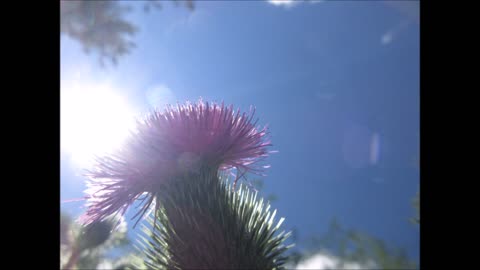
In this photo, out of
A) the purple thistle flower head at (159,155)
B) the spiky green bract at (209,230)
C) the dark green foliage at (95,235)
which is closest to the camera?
the spiky green bract at (209,230)

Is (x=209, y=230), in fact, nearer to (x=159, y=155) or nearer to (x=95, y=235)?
(x=159, y=155)

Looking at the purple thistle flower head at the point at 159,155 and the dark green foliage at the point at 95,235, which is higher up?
the purple thistle flower head at the point at 159,155

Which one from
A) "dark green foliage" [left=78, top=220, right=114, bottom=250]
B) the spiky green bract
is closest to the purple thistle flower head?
the spiky green bract

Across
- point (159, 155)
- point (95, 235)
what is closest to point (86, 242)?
point (95, 235)

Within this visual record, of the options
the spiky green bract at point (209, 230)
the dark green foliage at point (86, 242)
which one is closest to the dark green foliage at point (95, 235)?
the dark green foliage at point (86, 242)

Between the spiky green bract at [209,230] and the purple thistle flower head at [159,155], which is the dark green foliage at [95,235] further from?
the spiky green bract at [209,230]

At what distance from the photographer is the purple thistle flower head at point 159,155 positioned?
75.5 inches

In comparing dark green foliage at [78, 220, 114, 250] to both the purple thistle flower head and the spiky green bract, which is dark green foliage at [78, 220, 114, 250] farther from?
the spiky green bract

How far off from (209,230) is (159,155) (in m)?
0.52

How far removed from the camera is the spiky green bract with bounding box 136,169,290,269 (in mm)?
1627

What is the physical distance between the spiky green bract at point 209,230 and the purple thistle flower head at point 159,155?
0.10 meters

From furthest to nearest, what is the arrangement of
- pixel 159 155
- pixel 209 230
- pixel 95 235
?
pixel 95 235, pixel 159 155, pixel 209 230

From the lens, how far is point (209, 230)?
5.49ft
